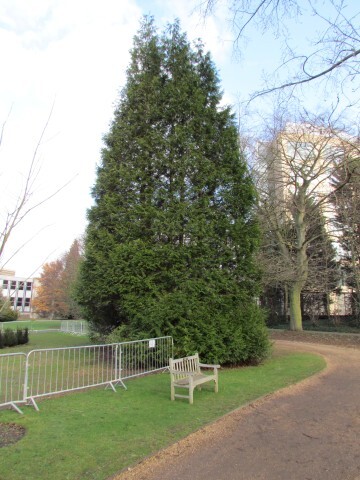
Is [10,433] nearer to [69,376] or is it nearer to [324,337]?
[69,376]

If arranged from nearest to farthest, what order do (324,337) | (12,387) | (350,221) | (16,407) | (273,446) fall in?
1. (273,446)
2. (16,407)
3. (12,387)
4. (324,337)
5. (350,221)

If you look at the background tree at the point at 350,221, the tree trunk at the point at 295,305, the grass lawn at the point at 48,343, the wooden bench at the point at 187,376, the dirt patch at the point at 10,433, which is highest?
the background tree at the point at 350,221

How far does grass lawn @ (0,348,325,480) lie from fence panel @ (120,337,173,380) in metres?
0.88

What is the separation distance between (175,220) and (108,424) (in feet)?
22.0

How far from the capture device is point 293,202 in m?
24.1

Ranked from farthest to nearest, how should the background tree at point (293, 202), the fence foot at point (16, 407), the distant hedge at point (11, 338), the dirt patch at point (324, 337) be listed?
the background tree at point (293, 202), the distant hedge at point (11, 338), the dirt patch at point (324, 337), the fence foot at point (16, 407)

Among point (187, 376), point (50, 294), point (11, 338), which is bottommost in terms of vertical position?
point (11, 338)

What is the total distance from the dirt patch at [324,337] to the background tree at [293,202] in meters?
1.45

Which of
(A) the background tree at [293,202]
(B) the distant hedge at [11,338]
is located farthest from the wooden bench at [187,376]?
(B) the distant hedge at [11,338]

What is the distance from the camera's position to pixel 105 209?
39.7 feet

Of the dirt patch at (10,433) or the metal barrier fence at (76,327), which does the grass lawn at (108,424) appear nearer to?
the dirt patch at (10,433)

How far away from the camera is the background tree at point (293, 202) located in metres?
22.5

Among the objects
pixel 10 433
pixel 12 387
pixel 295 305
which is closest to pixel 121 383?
pixel 12 387

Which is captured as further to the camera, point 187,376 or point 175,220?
point 175,220
